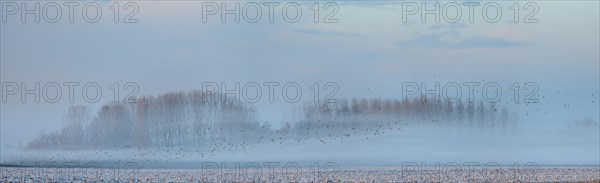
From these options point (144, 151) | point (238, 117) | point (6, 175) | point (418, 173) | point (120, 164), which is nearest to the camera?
point (6, 175)

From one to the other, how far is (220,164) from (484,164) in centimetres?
1440

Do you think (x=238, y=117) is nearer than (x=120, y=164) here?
No

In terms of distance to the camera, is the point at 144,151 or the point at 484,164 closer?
the point at 484,164

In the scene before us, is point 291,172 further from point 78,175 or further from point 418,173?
point 78,175

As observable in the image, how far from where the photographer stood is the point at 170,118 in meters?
70.1

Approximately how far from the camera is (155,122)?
7006cm

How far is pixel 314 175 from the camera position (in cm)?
4597

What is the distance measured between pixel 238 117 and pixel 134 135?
6859 millimetres

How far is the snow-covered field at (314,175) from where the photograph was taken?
42719 mm

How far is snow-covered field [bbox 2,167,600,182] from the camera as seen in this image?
42719mm

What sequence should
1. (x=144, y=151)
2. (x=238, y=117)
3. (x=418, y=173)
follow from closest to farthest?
1. (x=418, y=173)
2. (x=144, y=151)
3. (x=238, y=117)

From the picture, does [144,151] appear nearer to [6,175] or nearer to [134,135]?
[134,135]

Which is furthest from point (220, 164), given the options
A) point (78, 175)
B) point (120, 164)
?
point (78, 175)

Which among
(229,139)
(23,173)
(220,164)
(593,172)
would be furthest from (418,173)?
(229,139)
